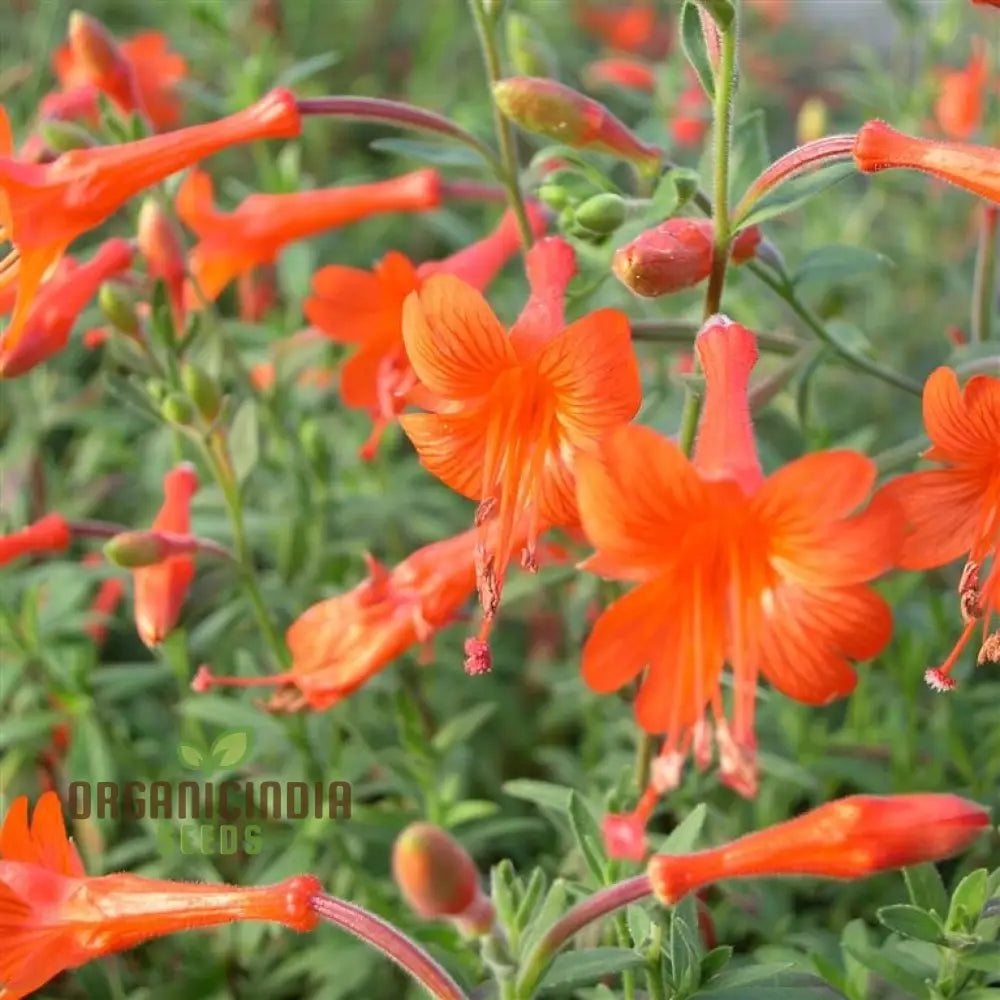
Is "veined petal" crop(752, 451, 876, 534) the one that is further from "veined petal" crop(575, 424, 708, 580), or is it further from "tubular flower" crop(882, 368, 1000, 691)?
"tubular flower" crop(882, 368, 1000, 691)

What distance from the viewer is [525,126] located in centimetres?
147

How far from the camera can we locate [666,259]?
1281mm

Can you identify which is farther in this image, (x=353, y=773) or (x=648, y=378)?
(x=648, y=378)

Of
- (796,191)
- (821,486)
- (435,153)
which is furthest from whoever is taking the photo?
(435,153)

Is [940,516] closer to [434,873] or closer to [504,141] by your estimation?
[434,873]

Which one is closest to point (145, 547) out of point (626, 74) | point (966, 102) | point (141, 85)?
point (141, 85)

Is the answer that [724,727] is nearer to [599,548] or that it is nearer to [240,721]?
[599,548]

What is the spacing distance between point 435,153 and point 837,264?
57cm

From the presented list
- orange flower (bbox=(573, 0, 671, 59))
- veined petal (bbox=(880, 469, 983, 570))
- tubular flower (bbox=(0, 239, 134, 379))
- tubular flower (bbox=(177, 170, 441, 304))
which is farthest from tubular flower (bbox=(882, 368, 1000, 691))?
orange flower (bbox=(573, 0, 671, 59))

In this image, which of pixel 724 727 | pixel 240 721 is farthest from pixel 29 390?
pixel 724 727

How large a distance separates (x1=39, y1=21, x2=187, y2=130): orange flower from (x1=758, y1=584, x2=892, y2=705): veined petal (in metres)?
1.52

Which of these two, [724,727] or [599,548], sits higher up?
[599,548]

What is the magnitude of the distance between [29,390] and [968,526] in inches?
80.6

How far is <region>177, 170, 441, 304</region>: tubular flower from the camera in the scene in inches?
77.7
